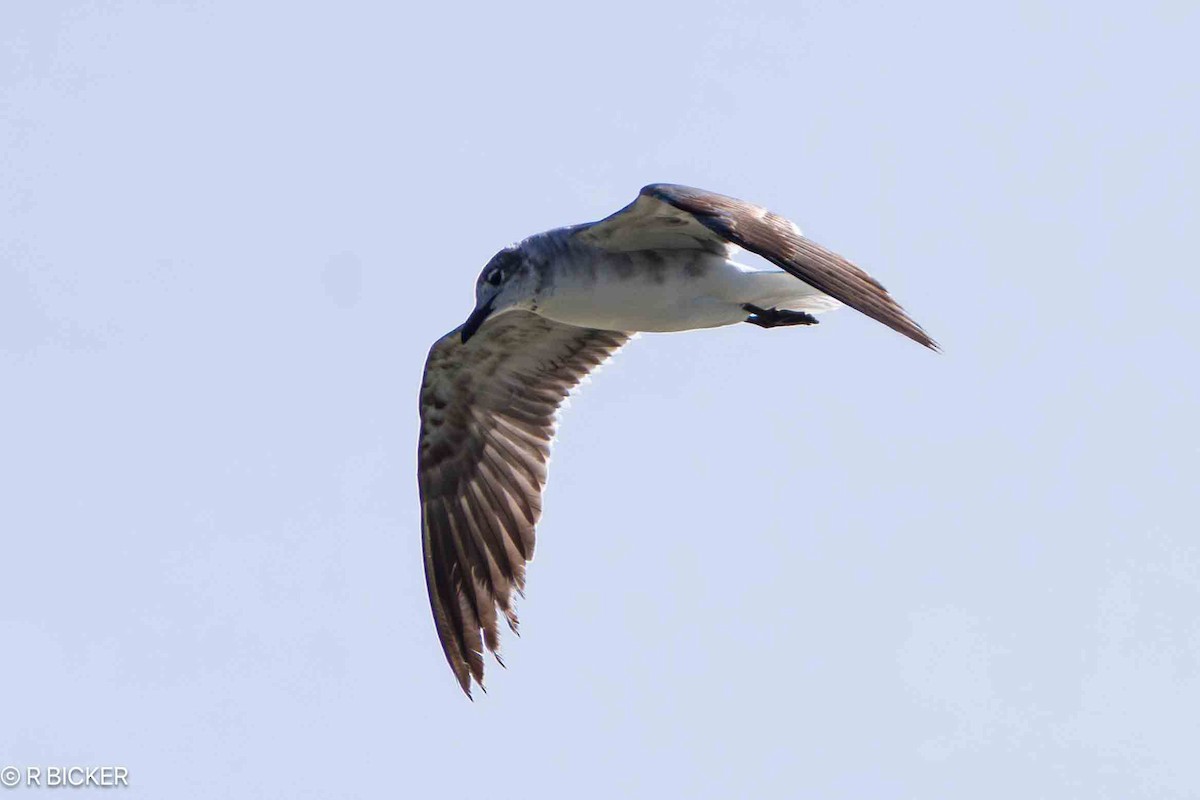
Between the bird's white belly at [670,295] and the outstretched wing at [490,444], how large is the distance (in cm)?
154

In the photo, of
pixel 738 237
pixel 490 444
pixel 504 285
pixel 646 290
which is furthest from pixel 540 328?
pixel 738 237

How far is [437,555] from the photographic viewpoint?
14.0m

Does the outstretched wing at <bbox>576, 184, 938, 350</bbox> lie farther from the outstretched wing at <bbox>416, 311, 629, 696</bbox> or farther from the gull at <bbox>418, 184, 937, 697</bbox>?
the outstretched wing at <bbox>416, 311, 629, 696</bbox>

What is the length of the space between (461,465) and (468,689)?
2016 mm

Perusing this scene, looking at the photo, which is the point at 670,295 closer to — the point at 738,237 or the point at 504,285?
the point at 504,285

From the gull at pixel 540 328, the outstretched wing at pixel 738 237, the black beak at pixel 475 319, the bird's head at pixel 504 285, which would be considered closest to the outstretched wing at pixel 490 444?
the gull at pixel 540 328

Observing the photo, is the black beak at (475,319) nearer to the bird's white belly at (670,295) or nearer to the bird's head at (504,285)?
the bird's head at (504,285)

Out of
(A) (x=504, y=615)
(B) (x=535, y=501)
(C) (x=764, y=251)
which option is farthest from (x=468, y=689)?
(C) (x=764, y=251)

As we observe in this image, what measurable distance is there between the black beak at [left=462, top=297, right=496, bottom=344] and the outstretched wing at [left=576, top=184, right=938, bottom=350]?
838 mm

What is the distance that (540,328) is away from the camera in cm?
1388

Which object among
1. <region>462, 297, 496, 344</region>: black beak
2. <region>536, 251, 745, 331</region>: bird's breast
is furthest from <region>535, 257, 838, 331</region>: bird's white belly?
<region>462, 297, 496, 344</region>: black beak

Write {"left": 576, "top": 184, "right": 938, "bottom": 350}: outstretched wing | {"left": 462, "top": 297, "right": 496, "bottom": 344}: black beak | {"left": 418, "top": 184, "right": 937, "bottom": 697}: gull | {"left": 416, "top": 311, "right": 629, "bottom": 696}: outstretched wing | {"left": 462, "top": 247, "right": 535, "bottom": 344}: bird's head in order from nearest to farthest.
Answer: {"left": 576, "top": 184, "right": 938, "bottom": 350}: outstretched wing
{"left": 418, "top": 184, "right": 937, "bottom": 697}: gull
{"left": 462, "top": 247, "right": 535, "bottom": 344}: bird's head
{"left": 462, "top": 297, "right": 496, "bottom": 344}: black beak
{"left": 416, "top": 311, "right": 629, "bottom": 696}: outstretched wing

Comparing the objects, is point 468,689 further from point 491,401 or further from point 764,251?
point 764,251

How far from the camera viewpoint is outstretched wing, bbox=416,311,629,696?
543 inches
